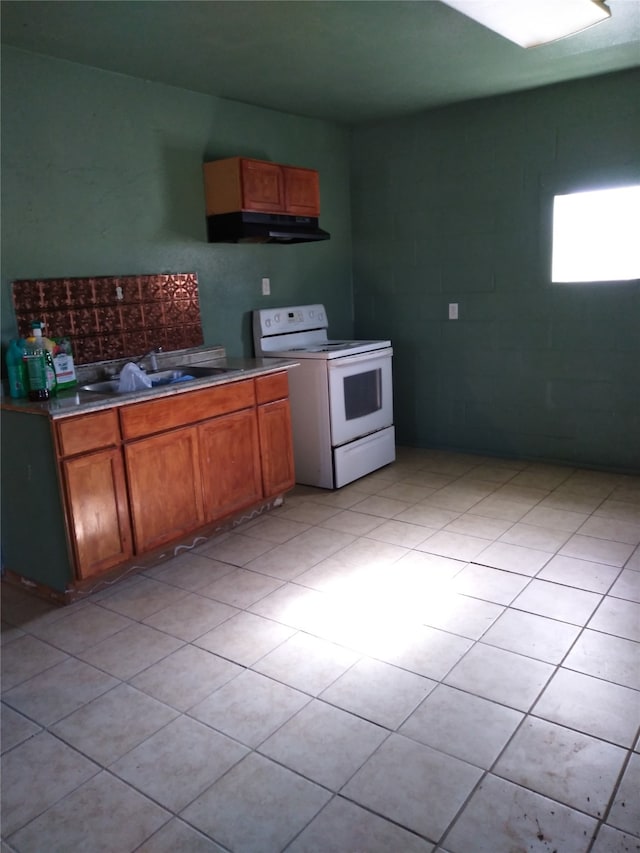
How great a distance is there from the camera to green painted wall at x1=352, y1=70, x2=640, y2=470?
3971 mm

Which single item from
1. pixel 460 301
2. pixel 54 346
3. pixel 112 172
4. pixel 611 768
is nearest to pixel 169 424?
pixel 54 346

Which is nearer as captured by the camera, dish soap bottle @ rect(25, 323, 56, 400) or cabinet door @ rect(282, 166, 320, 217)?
dish soap bottle @ rect(25, 323, 56, 400)

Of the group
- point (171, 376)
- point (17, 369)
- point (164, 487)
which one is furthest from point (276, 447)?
point (17, 369)

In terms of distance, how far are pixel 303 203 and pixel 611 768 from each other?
3382mm

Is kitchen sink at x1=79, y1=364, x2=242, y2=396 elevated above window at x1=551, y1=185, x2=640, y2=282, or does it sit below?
below

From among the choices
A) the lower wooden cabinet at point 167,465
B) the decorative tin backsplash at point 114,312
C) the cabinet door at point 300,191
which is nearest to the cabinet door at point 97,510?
the lower wooden cabinet at point 167,465

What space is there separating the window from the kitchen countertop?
1899 mm

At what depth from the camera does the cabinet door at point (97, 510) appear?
266 centimetres

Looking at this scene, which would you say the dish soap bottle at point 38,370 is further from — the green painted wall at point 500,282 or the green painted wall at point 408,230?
the green painted wall at point 500,282

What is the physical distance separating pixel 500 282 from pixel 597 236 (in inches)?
25.9

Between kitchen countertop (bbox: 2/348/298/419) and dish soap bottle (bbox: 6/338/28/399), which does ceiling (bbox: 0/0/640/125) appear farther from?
kitchen countertop (bbox: 2/348/298/419)

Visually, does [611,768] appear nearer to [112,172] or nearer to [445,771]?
[445,771]

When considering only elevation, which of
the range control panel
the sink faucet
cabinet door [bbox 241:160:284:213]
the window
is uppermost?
cabinet door [bbox 241:160:284:213]

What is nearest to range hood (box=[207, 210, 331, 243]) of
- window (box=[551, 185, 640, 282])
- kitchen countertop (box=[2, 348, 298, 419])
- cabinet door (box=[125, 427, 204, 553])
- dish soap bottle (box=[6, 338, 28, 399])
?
kitchen countertop (box=[2, 348, 298, 419])
